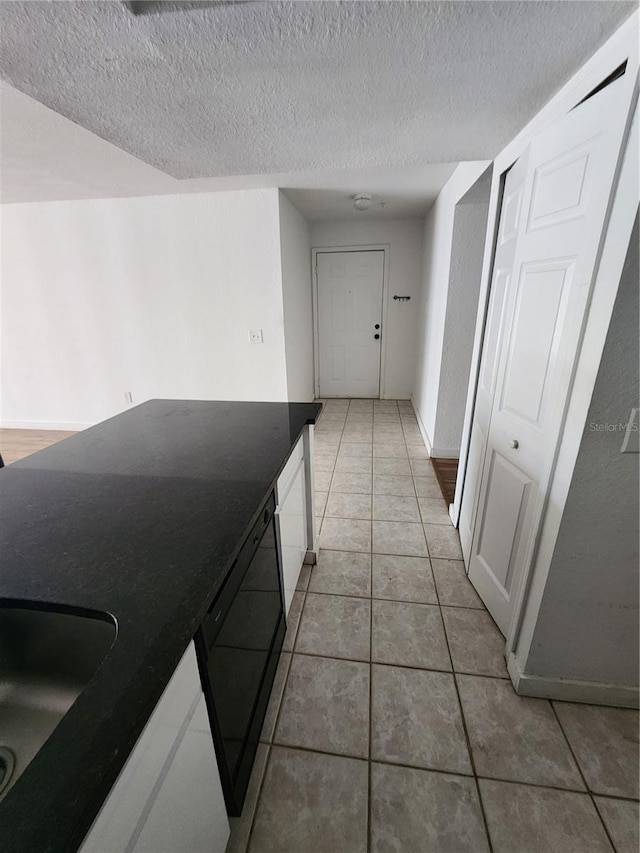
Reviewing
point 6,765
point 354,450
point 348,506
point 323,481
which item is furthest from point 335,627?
point 354,450

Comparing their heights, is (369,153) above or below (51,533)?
above

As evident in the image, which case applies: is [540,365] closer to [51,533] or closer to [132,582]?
[132,582]

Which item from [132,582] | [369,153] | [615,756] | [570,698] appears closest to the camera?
[132,582]

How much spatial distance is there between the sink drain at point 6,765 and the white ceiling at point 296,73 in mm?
1454

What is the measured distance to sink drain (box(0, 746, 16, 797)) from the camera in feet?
1.91

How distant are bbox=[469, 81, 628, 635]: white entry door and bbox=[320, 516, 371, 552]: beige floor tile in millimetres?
699

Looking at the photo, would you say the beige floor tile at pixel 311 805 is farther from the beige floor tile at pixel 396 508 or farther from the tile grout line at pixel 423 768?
the beige floor tile at pixel 396 508

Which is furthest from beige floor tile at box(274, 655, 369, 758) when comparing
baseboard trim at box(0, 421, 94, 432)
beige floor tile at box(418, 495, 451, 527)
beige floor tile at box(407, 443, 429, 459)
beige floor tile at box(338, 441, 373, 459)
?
baseboard trim at box(0, 421, 94, 432)

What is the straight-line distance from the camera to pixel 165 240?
126 inches

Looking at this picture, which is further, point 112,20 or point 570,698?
point 570,698

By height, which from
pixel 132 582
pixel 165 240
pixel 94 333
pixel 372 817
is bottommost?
pixel 372 817

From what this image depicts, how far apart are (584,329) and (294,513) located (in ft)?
4.12

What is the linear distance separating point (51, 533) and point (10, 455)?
3.47 meters

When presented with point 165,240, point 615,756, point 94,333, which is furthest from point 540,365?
point 94,333
